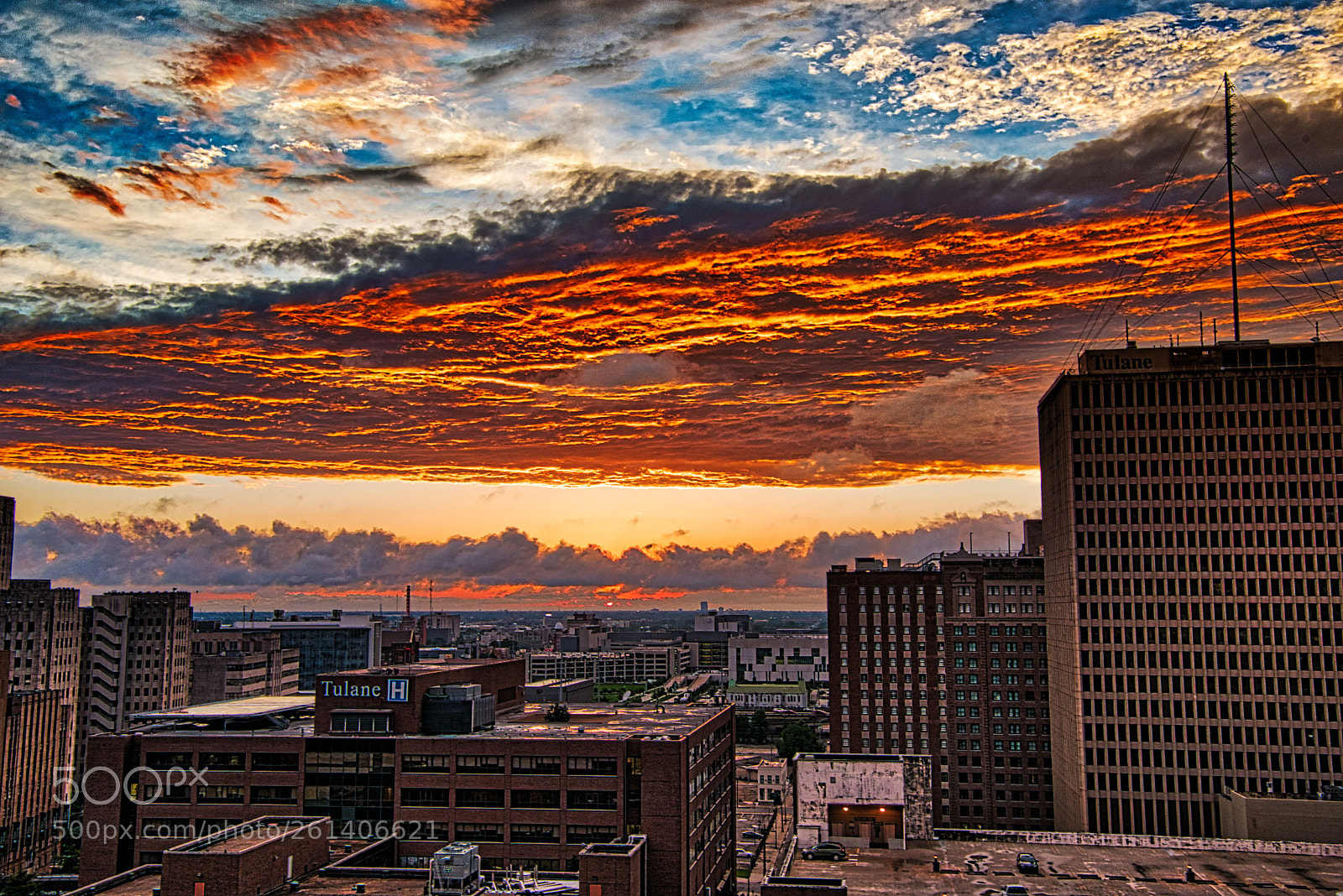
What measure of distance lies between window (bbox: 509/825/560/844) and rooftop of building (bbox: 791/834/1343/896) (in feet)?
77.3

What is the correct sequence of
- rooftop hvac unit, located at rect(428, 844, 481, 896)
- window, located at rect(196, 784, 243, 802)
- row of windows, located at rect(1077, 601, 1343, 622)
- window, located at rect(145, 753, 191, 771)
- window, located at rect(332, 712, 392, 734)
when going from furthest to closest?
row of windows, located at rect(1077, 601, 1343, 622) < window, located at rect(332, 712, 392, 734) < window, located at rect(145, 753, 191, 771) < window, located at rect(196, 784, 243, 802) < rooftop hvac unit, located at rect(428, 844, 481, 896)

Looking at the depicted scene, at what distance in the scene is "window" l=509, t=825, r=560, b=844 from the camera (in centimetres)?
10412

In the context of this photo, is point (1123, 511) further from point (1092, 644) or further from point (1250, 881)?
point (1250, 881)

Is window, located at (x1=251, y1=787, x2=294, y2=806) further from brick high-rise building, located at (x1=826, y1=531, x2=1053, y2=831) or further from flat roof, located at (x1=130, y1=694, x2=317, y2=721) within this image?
brick high-rise building, located at (x1=826, y1=531, x2=1053, y2=831)

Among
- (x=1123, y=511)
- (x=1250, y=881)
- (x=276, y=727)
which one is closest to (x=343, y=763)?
(x=276, y=727)

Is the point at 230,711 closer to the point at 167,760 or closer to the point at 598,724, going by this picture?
the point at 167,760

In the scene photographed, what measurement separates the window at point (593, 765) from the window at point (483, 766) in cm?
740

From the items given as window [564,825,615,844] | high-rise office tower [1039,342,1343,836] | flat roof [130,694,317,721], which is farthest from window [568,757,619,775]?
high-rise office tower [1039,342,1343,836]

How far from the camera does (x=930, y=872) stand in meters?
100

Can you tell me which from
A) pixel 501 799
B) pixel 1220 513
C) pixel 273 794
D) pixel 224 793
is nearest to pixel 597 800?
pixel 501 799

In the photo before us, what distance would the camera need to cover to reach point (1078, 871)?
9962 centimetres

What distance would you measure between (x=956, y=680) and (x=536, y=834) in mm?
105047

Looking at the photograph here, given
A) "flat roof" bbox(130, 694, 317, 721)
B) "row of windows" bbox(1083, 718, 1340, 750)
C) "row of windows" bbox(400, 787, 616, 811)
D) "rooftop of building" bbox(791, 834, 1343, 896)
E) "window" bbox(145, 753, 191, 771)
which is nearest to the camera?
"rooftop of building" bbox(791, 834, 1343, 896)

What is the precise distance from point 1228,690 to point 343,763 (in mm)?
108556
